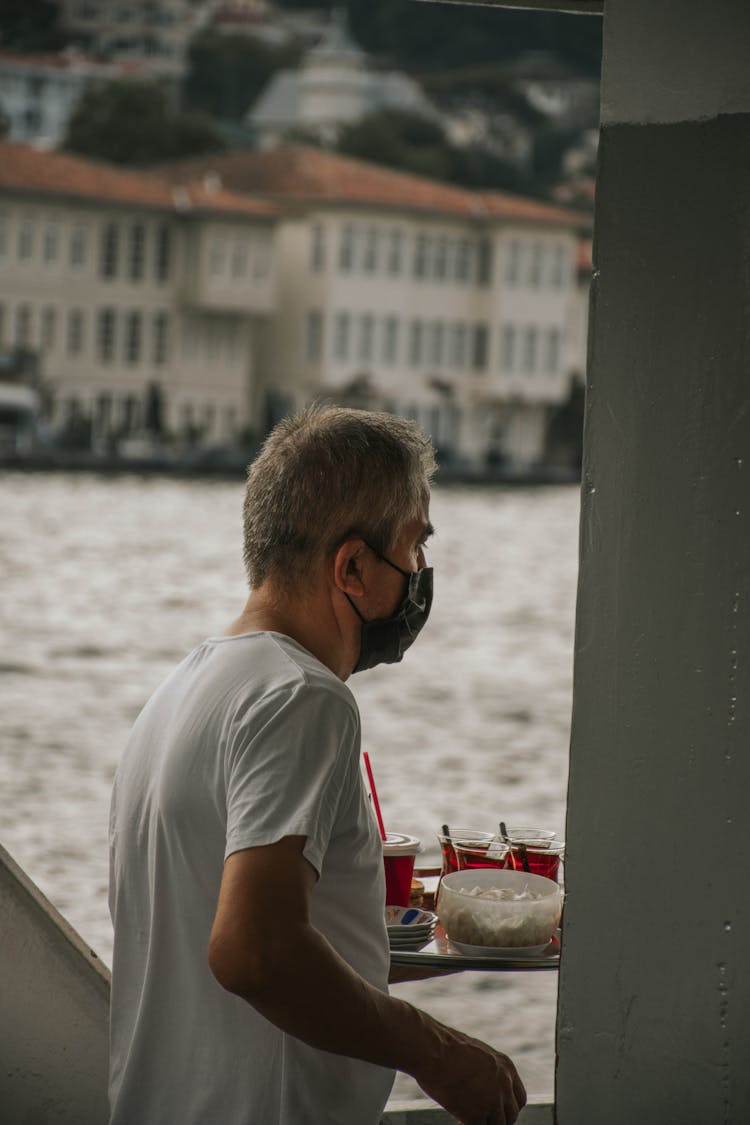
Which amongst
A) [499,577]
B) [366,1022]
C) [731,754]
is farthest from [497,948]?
[499,577]

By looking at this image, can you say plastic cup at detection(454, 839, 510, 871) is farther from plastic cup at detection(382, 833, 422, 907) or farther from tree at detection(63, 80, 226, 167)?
tree at detection(63, 80, 226, 167)

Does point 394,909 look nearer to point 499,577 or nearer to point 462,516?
point 499,577

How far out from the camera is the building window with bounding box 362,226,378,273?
5828 cm

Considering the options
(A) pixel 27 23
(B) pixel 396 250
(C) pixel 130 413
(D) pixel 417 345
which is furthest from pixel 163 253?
(A) pixel 27 23

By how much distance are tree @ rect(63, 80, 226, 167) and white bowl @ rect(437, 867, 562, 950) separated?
219ft

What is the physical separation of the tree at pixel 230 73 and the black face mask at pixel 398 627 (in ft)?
266

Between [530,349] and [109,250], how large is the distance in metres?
13.8

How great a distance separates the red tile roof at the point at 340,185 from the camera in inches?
2295

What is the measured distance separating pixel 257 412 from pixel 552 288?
1043cm

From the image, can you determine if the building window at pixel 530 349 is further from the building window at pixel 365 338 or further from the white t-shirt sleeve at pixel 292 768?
the white t-shirt sleeve at pixel 292 768

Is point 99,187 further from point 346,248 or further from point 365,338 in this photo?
point 365,338

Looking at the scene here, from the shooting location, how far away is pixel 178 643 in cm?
3081

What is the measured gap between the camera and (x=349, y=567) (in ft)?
4.52

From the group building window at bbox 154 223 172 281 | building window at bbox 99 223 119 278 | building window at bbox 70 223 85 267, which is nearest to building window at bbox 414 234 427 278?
building window at bbox 154 223 172 281
